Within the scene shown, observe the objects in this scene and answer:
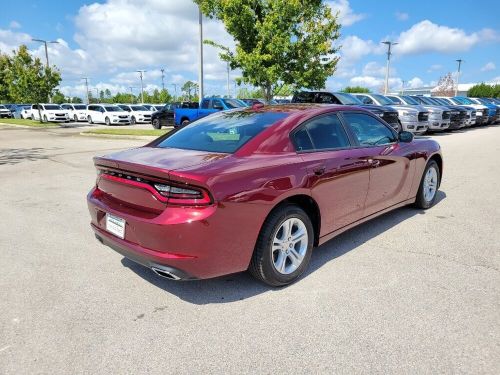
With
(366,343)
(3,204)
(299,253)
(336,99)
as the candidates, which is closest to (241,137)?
(299,253)

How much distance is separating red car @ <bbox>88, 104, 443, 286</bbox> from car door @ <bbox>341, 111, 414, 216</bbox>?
0.07ft

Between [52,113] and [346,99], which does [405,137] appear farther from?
[52,113]

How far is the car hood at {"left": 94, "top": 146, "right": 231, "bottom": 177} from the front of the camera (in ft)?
9.79

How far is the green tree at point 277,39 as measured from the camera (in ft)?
51.6

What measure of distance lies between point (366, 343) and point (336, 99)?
1322 cm

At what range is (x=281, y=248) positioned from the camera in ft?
11.0

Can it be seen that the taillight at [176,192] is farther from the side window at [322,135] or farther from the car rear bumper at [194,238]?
the side window at [322,135]

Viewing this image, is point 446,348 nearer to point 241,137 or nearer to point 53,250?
point 241,137

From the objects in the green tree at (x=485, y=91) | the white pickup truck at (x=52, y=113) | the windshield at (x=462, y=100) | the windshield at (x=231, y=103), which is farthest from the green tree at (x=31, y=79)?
the green tree at (x=485, y=91)

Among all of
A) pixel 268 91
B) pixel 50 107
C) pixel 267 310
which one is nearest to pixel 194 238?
pixel 267 310

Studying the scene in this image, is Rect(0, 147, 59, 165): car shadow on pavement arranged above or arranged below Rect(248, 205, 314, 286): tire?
below

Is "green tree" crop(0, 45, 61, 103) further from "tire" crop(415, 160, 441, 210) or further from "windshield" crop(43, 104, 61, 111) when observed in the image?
"tire" crop(415, 160, 441, 210)

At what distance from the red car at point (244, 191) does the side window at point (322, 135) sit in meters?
0.01

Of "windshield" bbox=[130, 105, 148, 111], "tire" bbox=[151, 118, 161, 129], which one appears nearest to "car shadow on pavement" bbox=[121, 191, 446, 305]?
"tire" bbox=[151, 118, 161, 129]
